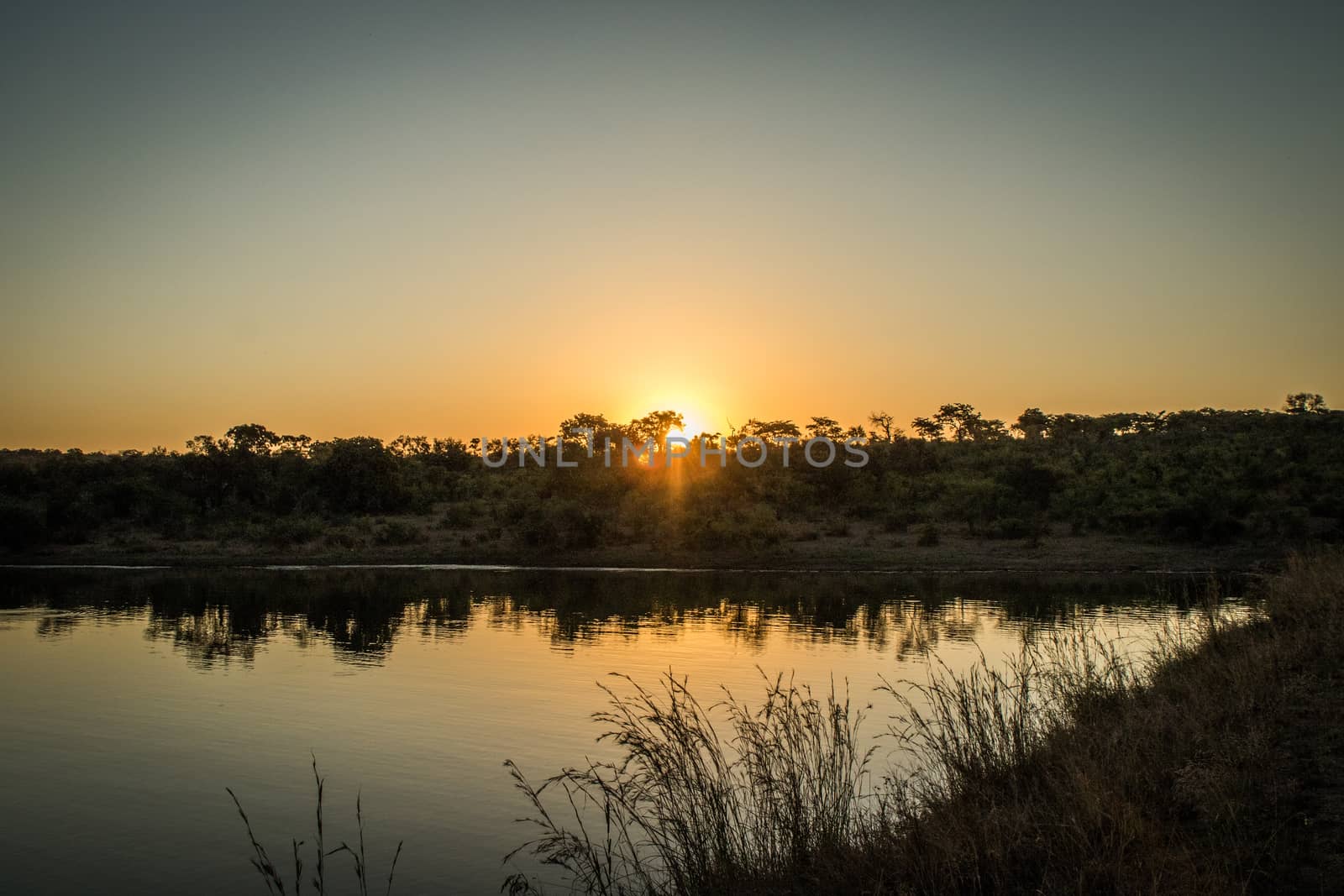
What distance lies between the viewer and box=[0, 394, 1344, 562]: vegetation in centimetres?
5291

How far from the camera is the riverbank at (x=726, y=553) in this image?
1864 inches

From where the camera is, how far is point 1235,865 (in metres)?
6.60

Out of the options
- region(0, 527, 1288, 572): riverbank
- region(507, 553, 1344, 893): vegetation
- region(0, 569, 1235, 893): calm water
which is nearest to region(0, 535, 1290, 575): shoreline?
region(0, 527, 1288, 572): riverbank

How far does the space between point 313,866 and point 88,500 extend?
6362cm

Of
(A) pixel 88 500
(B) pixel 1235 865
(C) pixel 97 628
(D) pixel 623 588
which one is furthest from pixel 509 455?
(B) pixel 1235 865

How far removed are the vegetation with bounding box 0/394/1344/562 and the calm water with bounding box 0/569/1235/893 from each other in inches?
424

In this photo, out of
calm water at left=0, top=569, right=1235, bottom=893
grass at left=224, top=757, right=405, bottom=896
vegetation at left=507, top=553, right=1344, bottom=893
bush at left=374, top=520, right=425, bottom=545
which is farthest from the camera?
bush at left=374, top=520, right=425, bottom=545

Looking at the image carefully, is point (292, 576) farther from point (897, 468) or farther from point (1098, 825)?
point (1098, 825)

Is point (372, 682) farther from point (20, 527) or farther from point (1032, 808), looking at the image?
point (20, 527)

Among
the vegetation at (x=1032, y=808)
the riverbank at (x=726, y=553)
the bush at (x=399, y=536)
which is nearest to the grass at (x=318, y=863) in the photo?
the vegetation at (x=1032, y=808)

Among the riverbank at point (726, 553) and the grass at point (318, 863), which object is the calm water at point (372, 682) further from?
the riverbank at point (726, 553)

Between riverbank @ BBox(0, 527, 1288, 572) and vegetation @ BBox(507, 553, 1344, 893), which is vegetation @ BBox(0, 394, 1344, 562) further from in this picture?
vegetation @ BBox(507, 553, 1344, 893)

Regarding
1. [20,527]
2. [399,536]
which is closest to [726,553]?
[399,536]

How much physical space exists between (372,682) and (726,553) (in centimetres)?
3242
